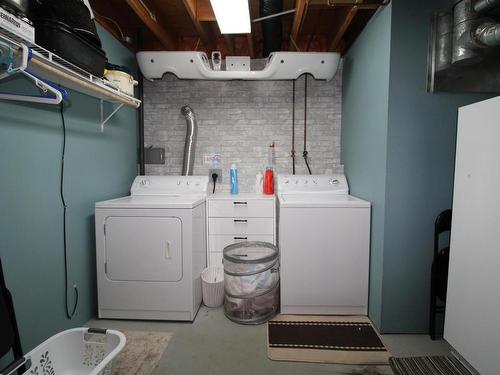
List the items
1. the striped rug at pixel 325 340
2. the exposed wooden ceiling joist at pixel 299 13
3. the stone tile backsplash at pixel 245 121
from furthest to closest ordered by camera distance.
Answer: the stone tile backsplash at pixel 245 121 → the exposed wooden ceiling joist at pixel 299 13 → the striped rug at pixel 325 340

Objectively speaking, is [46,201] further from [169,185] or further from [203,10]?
[203,10]

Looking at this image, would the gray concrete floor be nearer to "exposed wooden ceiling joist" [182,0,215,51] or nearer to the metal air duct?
the metal air duct

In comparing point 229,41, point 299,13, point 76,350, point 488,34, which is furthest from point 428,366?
point 229,41

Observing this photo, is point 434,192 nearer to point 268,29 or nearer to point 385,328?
point 385,328

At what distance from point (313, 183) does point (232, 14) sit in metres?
1.64

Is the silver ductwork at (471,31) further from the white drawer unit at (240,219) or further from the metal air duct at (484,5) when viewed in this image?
the white drawer unit at (240,219)

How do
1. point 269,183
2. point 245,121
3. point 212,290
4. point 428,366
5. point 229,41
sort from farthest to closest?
point 245,121, point 269,183, point 229,41, point 212,290, point 428,366

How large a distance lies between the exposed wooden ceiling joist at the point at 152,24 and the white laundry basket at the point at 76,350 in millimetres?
2236

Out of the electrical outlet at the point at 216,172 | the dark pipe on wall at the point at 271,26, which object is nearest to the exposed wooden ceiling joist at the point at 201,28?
the dark pipe on wall at the point at 271,26

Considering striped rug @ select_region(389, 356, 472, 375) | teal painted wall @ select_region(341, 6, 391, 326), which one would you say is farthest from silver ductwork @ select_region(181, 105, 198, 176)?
striped rug @ select_region(389, 356, 472, 375)

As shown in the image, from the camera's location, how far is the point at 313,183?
2711 millimetres

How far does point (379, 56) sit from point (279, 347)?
2.16 meters

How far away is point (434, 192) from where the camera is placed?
1834mm

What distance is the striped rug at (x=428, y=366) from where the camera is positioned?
1.56 m
